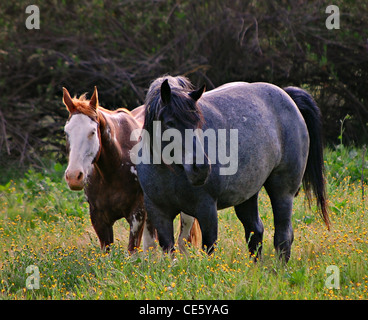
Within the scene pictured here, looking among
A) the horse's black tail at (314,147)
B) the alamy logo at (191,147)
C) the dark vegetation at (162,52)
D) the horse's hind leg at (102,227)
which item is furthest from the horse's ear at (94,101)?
the dark vegetation at (162,52)

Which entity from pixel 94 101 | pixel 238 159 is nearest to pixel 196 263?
pixel 238 159

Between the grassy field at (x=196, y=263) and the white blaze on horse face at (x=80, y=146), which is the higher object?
the white blaze on horse face at (x=80, y=146)

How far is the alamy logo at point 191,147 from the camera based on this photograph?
376 cm

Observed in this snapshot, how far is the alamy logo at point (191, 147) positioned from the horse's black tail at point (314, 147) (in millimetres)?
1150

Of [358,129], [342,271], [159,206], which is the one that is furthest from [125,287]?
[358,129]

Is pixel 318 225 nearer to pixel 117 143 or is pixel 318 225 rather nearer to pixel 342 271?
pixel 342 271

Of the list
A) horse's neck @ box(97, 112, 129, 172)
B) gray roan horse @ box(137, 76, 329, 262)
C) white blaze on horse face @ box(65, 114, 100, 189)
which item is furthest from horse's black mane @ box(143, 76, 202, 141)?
horse's neck @ box(97, 112, 129, 172)

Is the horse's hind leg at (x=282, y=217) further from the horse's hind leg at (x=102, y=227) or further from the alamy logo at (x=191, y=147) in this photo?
the horse's hind leg at (x=102, y=227)

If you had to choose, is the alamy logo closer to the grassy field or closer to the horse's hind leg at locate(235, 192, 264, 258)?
the grassy field

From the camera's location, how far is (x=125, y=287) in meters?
3.79

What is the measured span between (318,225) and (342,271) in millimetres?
1519

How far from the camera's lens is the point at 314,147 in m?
5.26

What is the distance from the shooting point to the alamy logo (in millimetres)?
3762
